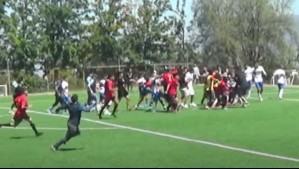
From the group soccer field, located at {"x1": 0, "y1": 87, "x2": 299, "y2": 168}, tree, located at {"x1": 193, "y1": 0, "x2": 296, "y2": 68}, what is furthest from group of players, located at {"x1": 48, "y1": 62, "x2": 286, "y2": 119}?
tree, located at {"x1": 193, "y1": 0, "x2": 296, "y2": 68}

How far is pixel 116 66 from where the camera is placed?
2478 inches

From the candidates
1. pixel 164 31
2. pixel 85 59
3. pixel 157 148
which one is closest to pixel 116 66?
pixel 85 59

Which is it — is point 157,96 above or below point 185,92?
below

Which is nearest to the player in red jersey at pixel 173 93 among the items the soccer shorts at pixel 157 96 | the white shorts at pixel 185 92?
the soccer shorts at pixel 157 96

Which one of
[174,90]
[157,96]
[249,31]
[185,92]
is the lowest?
[157,96]

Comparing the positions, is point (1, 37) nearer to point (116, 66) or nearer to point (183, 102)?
point (116, 66)

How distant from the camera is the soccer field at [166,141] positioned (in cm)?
1447

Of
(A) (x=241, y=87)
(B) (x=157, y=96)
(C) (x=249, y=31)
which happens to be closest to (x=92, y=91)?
(B) (x=157, y=96)

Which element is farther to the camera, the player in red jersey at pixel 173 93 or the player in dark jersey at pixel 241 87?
the player in dark jersey at pixel 241 87

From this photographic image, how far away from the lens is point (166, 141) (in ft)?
58.5

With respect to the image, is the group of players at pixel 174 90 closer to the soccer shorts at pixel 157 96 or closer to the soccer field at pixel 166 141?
the soccer shorts at pixel 157 96

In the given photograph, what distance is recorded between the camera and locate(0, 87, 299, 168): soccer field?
14469 mm

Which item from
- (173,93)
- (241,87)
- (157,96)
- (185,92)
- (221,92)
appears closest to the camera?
(173,93)

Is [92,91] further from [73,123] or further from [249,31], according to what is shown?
[249,31]
